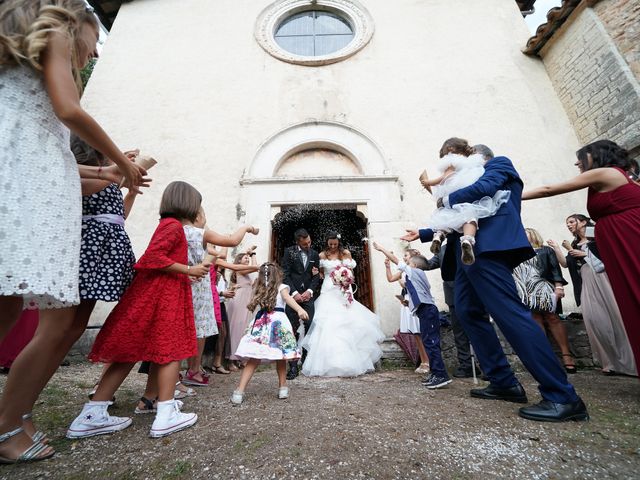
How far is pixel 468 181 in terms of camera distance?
2.53 m

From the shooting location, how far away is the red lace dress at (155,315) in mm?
1906

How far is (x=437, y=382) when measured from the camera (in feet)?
10.4

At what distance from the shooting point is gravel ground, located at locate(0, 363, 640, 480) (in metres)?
1.42

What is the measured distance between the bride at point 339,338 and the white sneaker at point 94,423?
2.50 metres

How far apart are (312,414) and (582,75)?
7883 mm

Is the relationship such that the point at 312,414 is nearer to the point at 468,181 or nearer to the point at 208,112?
the point at 468,181

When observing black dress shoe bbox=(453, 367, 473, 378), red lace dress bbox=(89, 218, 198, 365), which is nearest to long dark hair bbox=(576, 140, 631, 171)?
black dress shoe bbox=(453, 367, 473, 378)

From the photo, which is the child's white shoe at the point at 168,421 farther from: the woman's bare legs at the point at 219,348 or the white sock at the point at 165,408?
the woman's bare legs at the point at 219,348

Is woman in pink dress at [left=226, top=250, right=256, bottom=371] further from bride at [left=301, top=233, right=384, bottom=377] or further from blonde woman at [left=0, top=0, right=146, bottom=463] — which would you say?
blonde woman at [left=0, top=0, right=146, bottom=463]

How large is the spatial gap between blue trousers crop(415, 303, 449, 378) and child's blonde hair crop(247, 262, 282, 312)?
176 cm

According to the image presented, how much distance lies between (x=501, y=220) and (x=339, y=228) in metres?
6.53

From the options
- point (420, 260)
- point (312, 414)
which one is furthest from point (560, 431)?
point (420, 260)

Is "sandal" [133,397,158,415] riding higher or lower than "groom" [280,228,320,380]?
lower

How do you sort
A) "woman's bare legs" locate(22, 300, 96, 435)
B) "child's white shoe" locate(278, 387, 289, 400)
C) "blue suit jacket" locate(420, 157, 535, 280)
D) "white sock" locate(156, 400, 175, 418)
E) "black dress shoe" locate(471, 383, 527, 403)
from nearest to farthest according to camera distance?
"woman's bare legs" locate(22, 300, 96, 435)
"white sock" locate(156, 400, 175, 418)
"blue suit jacket" locate(420, 157, 535, 280)
"black dress shoe" locate(471, 383, 527, 403)
"child's white shoe" locate(278, 387, 289, 400)
